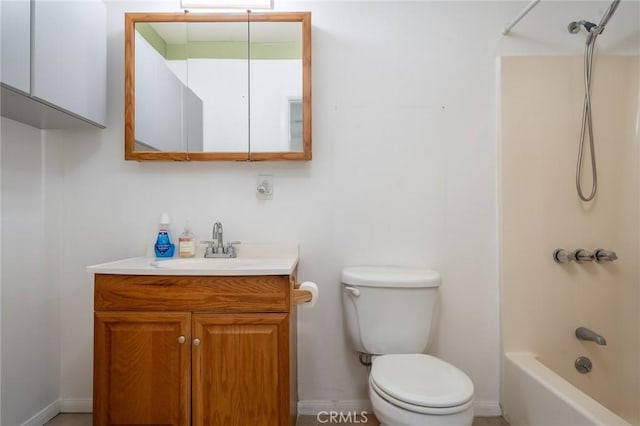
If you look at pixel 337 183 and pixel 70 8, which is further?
pixel 337 183

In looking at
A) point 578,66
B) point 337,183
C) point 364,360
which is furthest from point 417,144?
point 364,360

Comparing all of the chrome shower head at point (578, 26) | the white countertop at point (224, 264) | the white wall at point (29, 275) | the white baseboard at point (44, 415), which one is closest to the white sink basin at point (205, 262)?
the white countertop at point (224, 264)

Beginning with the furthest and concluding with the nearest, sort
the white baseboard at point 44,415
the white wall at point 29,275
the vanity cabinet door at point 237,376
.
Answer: the white baseboard at point 44,415
the white wall at point 29,275
the vanity cabinet door at point 237,376

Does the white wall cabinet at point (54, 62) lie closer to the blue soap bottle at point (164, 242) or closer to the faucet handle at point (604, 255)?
the blue soap bottle at point (164, 242)

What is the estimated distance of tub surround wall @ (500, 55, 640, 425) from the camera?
168 centimetres

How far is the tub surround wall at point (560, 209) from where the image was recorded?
1681 mm

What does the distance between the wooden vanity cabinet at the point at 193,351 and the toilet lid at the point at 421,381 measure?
0.37 meters

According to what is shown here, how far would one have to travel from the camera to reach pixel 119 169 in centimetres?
177

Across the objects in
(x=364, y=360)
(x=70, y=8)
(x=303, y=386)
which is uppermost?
(x=70, y=8)

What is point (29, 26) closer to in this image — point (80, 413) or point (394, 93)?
point (394, 93)

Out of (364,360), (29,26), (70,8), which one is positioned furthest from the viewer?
(364,360)

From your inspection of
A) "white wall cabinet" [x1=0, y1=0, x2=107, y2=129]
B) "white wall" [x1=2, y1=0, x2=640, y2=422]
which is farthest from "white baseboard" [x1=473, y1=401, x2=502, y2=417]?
"white wall cabinet" [x1=0, y1=0, x2=107, y2=129]

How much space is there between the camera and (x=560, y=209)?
1.71 metres

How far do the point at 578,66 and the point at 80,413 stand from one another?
2988mm
